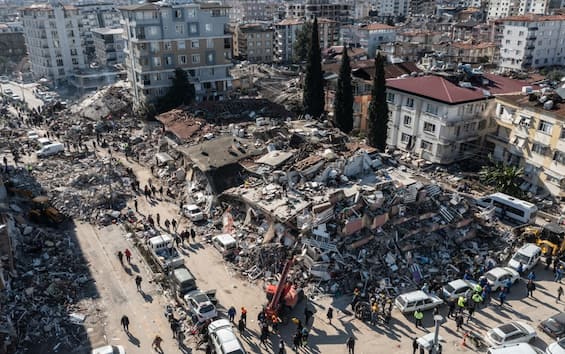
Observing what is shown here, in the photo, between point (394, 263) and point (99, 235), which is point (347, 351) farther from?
point (99, 235)

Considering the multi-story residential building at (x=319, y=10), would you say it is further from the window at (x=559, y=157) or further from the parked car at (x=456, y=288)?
the parked car at (x=456, y=288)

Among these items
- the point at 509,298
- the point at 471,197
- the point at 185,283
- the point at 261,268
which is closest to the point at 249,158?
the point at 261,268

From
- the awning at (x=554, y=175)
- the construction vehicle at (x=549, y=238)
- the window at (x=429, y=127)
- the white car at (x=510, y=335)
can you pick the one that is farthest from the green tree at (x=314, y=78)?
the white car at (x=510, y=335)

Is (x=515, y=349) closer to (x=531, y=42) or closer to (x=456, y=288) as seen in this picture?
(x=456, y=288)

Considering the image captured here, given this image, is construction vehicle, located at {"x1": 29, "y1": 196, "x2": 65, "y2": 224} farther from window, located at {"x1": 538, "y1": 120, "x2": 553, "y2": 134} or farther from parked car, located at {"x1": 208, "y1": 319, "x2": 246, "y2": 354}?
window, located at {"x1": 538, "y1": 120, "x2": 553, "y2": 134}

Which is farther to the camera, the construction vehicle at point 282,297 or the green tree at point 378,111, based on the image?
the green tree at point 378,111

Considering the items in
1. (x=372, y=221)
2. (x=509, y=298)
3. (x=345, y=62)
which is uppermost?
(x=345, y=62)
